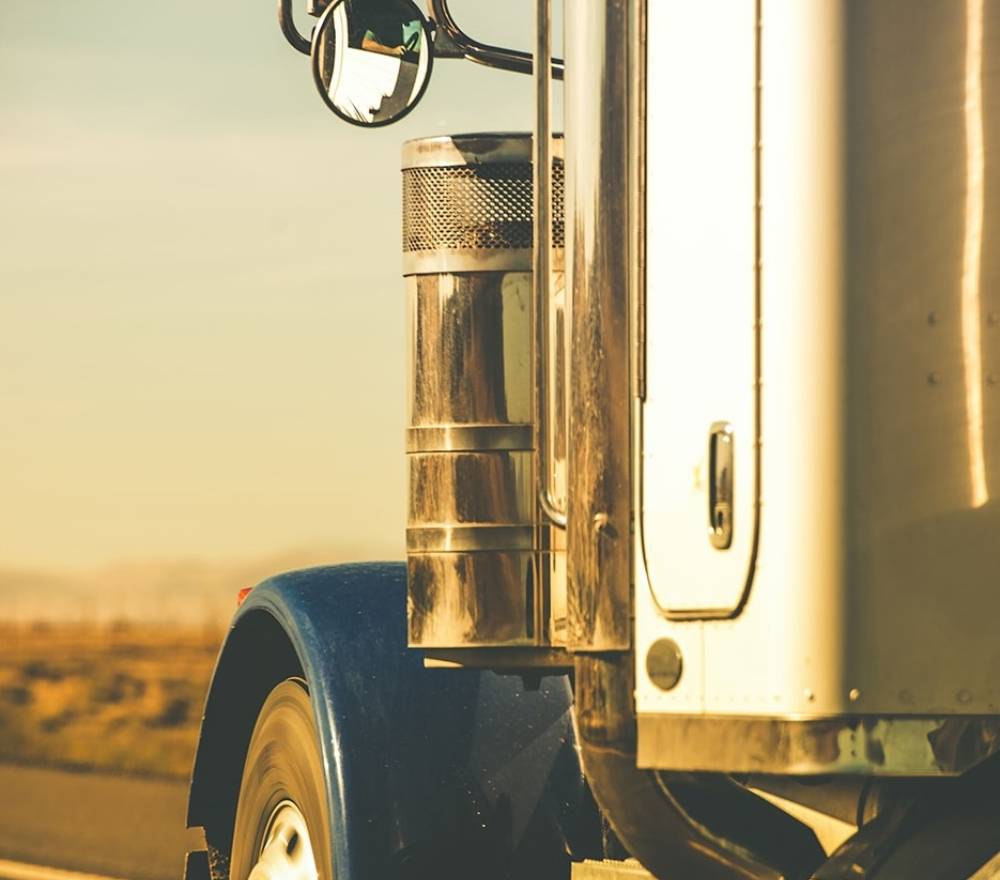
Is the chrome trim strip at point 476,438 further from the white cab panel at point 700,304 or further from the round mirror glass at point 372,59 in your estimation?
the white cab panel at point 700,304

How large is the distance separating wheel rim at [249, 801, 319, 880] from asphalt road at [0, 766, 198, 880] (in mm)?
4348

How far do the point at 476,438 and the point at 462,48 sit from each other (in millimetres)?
924

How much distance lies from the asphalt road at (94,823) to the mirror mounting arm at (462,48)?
557cm

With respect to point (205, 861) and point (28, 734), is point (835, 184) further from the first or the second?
point (28, 734)

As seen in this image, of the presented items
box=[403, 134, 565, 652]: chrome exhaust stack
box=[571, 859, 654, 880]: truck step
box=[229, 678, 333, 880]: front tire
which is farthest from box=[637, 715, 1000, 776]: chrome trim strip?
box=[229, 678, 333, 880]: front tire

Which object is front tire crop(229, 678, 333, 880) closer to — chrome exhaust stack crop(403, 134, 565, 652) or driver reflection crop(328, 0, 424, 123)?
chrome exhaust stack crop(403, 134, 565, 652)

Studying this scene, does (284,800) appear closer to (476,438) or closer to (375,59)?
(476,438)

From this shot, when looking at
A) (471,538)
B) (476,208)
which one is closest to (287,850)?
(471,538)

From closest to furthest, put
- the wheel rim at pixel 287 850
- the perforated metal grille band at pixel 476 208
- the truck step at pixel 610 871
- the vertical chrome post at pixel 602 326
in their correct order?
the vertical chrome post at pixel 602 326 → the truck step at pixel 610 871 → the perforated metal grille band at pixel 476 208 → the wheel rim at pixel 287 850

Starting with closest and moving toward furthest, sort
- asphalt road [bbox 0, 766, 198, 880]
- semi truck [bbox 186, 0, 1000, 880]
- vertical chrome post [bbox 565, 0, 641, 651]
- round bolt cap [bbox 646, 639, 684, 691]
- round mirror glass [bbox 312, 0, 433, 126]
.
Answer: semi truck [bbox 186, 0, 1000, 880], round bolt cap [bbox 646, 639, 684, 691], vertical chrome post [bbox 565, 0, 641, 651], round mirror glass [bbox 312, 0, 433, 126], asphalt road [bbox 0, 766, 198, 880]

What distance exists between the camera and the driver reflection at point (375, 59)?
4820 millimetres

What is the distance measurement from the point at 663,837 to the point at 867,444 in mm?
933

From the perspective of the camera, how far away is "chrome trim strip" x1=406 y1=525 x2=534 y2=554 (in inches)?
181

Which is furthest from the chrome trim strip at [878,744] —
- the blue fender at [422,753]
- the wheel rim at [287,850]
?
the wheel rim at [287,850]
